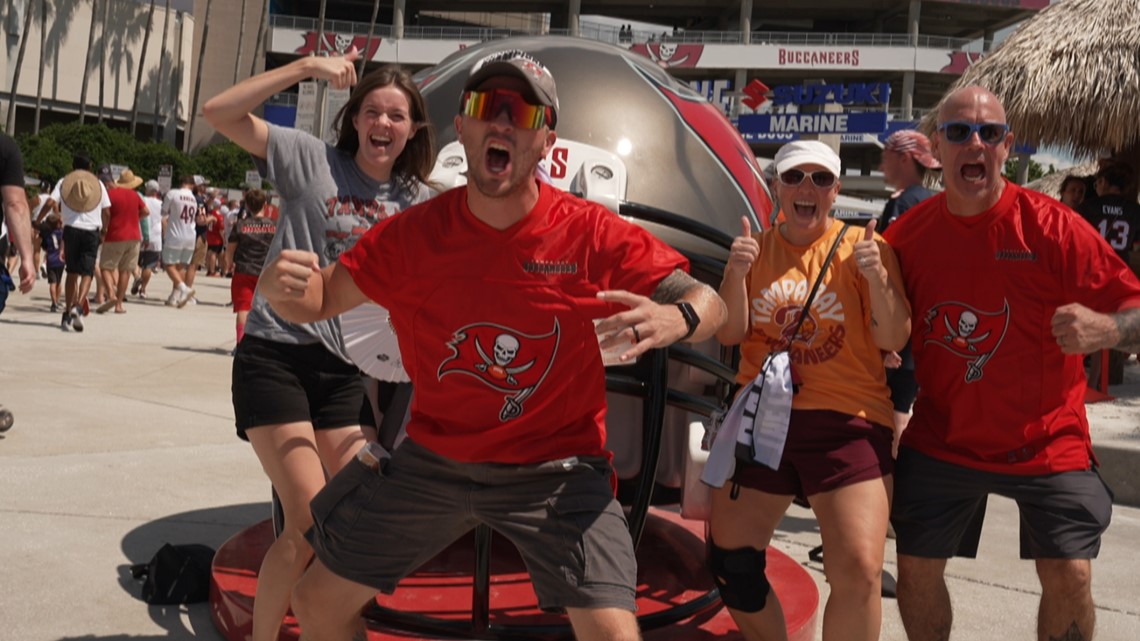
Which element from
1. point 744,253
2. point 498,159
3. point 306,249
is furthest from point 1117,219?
point 498,159

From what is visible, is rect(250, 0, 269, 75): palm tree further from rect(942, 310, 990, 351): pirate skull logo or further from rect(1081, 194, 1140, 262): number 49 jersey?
rect(942, 310, 990, 351): pirate skull logo

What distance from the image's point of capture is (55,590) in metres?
4.56

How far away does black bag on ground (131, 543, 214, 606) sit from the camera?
4.54 metres

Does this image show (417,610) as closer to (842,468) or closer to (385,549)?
(385,549)

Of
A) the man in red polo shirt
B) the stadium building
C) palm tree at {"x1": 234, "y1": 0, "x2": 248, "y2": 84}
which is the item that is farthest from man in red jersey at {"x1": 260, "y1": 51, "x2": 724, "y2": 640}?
palm tree at {"x1": 234, "y1": 0, "x2": 248, "y2": 84}

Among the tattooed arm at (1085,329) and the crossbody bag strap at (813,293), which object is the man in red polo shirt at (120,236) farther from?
the tattooed arm at (1085,329)

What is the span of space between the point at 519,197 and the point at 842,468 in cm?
128

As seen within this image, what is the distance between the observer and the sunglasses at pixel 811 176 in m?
3.76

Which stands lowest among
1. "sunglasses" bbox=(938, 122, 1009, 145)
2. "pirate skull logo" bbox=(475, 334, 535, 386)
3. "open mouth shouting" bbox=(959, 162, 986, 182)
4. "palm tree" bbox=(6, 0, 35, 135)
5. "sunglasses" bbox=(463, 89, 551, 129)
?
"pirate skull logo" bbox=(475, 334, 535, 386)

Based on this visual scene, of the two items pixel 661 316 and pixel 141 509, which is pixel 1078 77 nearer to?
pixel 141 509

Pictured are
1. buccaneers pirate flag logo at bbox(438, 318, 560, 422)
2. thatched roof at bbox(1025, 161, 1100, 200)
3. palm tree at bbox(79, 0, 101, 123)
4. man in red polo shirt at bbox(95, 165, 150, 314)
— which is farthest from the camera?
palm tree at bbox(79, 0, 101, 123)

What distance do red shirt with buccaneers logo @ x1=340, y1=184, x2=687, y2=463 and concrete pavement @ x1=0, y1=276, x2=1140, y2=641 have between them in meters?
1.79

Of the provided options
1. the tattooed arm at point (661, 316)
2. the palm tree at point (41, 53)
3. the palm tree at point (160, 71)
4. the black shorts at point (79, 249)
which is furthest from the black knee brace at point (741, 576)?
the palm tree at point (160, 71)

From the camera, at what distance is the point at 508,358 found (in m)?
3.01
